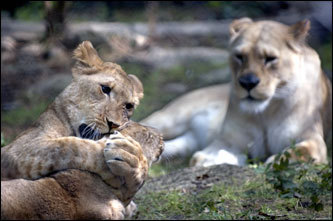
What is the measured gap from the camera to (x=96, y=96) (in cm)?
243

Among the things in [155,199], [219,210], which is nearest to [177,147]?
[155,199]

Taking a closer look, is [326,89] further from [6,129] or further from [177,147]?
[6,129]

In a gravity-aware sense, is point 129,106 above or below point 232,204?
above

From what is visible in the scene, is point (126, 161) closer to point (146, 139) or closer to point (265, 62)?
point (146, 139)

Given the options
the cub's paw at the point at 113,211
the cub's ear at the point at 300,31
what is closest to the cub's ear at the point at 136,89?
the cub's paw at the point at 113,211

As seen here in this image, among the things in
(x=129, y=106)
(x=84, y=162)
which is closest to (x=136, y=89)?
(x=129, y=106)

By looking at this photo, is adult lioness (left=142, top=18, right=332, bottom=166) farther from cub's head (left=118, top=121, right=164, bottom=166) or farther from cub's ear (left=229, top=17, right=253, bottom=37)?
cub's head (left=118, top=121, right=164, bottom=166)

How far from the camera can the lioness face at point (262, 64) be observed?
4.42 meters

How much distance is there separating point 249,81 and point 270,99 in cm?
31

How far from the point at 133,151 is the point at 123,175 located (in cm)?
9

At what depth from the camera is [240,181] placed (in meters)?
3.60

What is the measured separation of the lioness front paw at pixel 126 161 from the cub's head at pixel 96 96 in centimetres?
13

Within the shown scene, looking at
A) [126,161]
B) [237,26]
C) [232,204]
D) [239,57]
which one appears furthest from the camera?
[237,26]

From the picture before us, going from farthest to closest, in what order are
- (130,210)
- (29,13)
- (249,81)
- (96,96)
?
(29,13) < (249,81) < (130,210) < (96,96)
